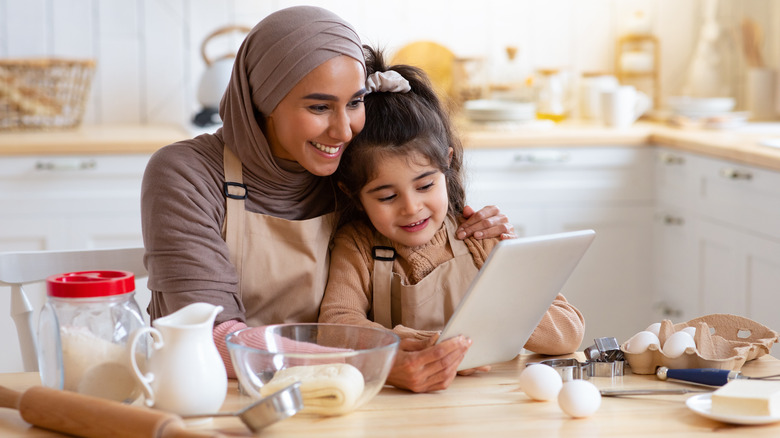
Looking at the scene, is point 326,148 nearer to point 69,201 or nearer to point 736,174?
point 736,174

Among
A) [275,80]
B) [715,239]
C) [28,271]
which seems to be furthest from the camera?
[715,239]

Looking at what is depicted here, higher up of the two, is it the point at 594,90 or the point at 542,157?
the point at 594,90

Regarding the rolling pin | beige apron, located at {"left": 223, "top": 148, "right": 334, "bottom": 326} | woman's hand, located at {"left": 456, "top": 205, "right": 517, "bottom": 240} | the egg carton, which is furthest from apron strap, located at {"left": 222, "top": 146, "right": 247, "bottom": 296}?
the egg carton

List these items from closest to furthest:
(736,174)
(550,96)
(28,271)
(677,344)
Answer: (677,344), (28,271), (736,174), (550,96)

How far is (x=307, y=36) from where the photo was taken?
55.7 inches

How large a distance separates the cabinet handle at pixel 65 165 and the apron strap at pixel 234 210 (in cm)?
156

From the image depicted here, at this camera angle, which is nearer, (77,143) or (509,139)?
(77,143)

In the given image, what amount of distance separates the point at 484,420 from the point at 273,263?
1.82 feet

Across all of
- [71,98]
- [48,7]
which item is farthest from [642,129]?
[48,7]

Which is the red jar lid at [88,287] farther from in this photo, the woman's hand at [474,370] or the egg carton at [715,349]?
the egg carton at [715,349]

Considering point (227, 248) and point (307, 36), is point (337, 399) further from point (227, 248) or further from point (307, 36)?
point (307, 36)

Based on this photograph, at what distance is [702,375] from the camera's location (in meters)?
1.19

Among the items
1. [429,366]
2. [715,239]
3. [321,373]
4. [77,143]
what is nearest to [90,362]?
[321,373]

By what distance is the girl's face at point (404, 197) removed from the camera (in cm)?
150
